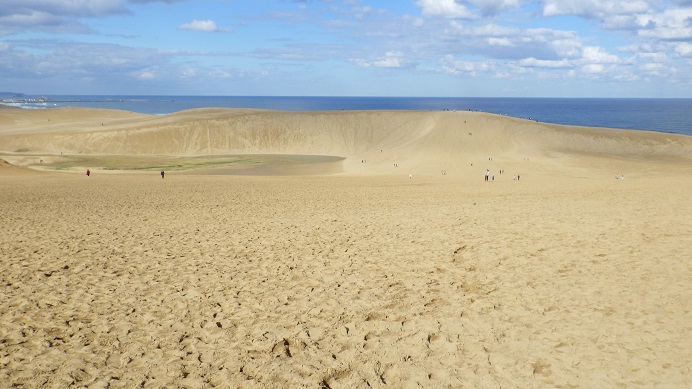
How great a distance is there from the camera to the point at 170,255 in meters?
13.1

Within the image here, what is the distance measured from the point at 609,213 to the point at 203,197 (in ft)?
56.0

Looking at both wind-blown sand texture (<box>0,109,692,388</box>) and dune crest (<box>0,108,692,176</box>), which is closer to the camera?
wind-blown sand texture (<box>0,109,692,388</box>)

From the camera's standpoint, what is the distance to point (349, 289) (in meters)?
10.3

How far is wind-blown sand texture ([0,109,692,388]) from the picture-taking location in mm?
7203

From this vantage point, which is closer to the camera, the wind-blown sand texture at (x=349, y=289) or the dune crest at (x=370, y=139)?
the wind-blown sand texture at (x=349, y=289)

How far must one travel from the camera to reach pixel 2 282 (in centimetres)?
1084

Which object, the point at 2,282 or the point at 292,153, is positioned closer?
the point at 2,282

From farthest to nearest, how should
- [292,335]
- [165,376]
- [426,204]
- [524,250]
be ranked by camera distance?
[426,204] → [524,250] → [292,335] → [165,376]

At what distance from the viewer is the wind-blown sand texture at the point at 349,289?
23.6ft

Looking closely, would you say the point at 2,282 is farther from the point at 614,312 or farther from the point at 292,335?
the point at 614,312

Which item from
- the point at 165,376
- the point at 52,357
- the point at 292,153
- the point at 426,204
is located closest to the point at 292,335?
the point at 165,376

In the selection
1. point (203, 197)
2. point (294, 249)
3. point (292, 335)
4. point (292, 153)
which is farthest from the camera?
point (292, 153)

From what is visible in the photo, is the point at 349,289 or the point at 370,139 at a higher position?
the point at 349,289

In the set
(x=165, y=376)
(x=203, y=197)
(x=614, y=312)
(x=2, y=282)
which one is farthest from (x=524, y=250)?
(x=203, y=197)
